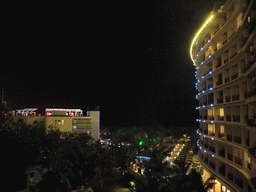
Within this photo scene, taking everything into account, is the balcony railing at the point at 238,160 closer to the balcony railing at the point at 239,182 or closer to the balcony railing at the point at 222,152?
the balcony railing at the point at 239,182

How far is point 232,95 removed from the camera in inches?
745

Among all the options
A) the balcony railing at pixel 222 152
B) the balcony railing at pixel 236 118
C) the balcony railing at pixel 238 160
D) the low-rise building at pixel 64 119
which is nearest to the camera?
the balcony railing at pixel 238 160

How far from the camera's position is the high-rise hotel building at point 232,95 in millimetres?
14625

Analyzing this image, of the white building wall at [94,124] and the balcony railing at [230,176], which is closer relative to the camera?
the balcony railing at [230,176]

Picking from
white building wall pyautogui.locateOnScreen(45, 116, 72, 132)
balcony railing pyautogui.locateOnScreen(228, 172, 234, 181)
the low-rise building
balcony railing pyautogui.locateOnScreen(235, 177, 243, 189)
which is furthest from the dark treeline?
the low-rise building

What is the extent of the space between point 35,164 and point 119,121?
102 m

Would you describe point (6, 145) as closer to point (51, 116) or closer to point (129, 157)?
point (129, 157)

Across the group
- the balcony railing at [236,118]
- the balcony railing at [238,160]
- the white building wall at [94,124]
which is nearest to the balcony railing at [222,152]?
the balcony railing at [238,160]

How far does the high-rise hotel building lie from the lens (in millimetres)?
14625

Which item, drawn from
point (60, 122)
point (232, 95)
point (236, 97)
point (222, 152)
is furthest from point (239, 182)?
point (60, 122)

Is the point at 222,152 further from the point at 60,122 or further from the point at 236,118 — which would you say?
the point at 60,122

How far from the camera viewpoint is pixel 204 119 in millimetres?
26641

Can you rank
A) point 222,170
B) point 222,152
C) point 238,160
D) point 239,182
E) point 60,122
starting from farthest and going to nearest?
Answer: 1. point 60,122
2. point 222,152
3. point 222,170
4. point 238,160
5. point 239,182

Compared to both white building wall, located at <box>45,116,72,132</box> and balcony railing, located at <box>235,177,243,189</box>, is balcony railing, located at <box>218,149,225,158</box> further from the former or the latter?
white building wall, located at <box>45,116,72,132</box>
